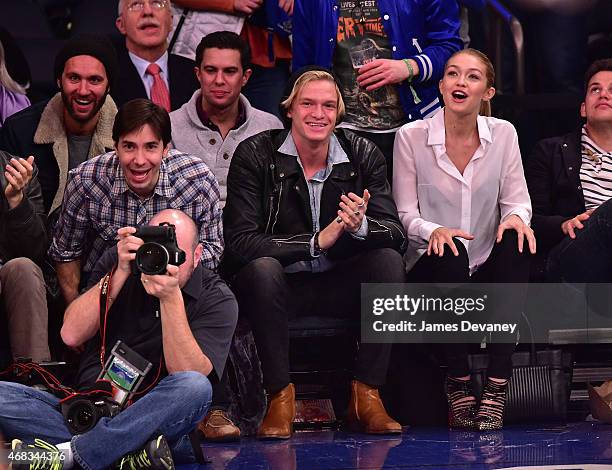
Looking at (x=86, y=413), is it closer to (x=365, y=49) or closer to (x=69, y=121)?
(x=69, y=121)

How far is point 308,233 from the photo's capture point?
4.40 meters

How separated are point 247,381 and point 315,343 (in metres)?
0.34

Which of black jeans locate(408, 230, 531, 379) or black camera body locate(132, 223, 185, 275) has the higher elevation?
black camera body locate(132, 223, 185, 275)

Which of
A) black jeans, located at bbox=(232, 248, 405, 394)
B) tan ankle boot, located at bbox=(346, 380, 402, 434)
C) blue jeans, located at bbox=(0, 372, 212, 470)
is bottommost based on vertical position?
tan ankle boot, located at bbox=(346, 380, 402, 434)

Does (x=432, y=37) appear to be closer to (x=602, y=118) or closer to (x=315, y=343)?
(x=602, y=118)

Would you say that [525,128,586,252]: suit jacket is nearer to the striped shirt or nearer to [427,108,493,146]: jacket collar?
the striped shirt

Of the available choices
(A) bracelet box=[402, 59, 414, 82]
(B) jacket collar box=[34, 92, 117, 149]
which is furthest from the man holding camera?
(A) bracelet box=[402, 59, 414, 82]

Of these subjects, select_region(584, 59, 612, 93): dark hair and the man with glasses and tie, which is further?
the man with glasses and tie

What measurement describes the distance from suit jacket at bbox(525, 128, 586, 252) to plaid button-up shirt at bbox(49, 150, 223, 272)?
1.28 m

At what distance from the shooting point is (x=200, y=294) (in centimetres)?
389

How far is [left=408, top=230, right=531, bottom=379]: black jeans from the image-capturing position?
4375 mm

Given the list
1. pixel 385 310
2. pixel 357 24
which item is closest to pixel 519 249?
pixel 385 310

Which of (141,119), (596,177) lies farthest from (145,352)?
(596,177)

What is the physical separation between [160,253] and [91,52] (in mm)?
1387
